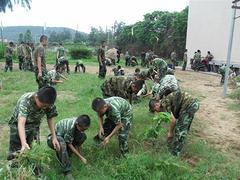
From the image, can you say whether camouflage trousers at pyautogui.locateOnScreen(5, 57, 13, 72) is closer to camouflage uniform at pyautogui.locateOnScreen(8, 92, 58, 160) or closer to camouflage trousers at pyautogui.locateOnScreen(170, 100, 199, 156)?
camouflage trousers at pyautogui.locateOnScreen(170, 100, 199, 156)

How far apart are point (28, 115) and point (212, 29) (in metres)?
23.3

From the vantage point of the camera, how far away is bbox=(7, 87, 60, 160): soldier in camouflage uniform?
437 cm

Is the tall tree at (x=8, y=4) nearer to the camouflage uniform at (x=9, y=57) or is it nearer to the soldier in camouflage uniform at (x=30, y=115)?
the camouflage uniform at (x=9, y=57)

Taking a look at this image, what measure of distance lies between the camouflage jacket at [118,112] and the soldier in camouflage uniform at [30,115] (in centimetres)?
99

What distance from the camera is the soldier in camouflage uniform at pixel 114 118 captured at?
18.1ft

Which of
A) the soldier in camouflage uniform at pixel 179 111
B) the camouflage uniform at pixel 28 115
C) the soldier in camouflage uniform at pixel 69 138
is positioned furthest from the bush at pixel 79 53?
the camouflage uniform at pixel 28 115

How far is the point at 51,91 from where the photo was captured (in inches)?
172

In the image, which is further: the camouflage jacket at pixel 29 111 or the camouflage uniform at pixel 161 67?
the camouflage uniform at pixel 161 67

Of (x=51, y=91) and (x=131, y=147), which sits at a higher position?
(x=51, y=91)

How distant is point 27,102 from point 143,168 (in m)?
1.94

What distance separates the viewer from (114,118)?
226 inches

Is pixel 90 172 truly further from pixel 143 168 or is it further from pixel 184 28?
pixel 184 28

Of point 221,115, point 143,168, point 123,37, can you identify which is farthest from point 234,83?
point 123,37

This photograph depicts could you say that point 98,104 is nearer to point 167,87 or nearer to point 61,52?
point 167,87
